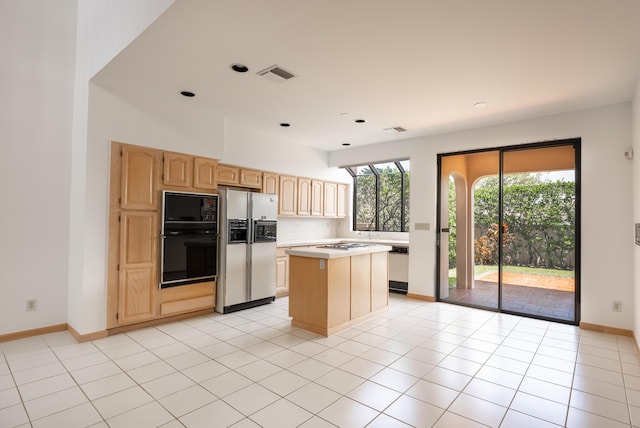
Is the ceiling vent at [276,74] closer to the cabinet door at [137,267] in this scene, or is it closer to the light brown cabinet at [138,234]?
the light brown cabinet at [138,234]

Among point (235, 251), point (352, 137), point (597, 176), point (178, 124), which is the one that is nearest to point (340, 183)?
point (352, 137)

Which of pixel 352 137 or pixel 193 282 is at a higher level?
pixel 352 137

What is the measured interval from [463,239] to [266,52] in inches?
199

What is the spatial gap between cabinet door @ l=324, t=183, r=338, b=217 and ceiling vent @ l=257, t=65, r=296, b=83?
135 inches

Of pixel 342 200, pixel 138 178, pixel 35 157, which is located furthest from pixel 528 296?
pixel 35 157

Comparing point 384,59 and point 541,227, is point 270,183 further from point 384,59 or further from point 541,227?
point 541,227

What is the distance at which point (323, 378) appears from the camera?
2.64 metres

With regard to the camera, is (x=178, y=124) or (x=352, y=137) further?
(x=352, y=137)

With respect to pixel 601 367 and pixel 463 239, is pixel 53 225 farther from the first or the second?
pixel 463 239

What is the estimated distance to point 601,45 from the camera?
2516mm

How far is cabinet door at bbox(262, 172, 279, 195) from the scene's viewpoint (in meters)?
5.38

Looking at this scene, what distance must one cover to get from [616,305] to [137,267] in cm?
546

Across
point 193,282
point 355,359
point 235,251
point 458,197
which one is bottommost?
point 355,359

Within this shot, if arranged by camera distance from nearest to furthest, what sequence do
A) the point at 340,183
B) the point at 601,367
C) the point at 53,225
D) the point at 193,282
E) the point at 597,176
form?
the point at 601,367, the point at 53,225, the point at 597,176, the point at 193,282, the point at 340,183
